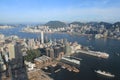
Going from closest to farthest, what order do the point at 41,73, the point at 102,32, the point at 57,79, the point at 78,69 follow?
the point at 57,79
the point at 41,73
the point at 78,69
the point at 102,32

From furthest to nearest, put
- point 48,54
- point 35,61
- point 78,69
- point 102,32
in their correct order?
point 102,32 → point 48,54 → point 35,61 → point 78,69

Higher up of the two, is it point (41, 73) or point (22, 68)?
point (22, 68)

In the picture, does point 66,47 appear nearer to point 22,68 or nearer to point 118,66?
point 118,66

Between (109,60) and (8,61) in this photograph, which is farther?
(109,60)

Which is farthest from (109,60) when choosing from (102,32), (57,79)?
(102,32)

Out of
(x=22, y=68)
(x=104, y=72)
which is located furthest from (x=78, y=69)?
(x=22, y=68)

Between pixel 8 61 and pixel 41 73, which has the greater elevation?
pixel 8 61

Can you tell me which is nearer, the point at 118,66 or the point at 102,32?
the point at 118,66

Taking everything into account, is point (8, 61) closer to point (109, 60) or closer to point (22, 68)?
point (22, 68)

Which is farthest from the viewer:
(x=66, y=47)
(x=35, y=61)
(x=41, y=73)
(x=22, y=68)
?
(x=66, y=47)
